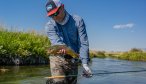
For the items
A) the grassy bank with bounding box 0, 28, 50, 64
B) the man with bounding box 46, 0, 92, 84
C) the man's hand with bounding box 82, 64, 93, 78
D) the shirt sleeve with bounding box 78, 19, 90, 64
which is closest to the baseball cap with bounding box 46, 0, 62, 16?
the man with bounding box 46, 0, 92, 84

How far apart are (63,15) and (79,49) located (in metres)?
0.59

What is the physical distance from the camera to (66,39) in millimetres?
5922

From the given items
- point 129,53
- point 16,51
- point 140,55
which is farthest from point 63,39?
point 129,53

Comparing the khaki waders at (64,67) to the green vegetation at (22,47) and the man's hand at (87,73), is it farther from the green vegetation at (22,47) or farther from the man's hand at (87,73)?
the green vegetation at (22,47)

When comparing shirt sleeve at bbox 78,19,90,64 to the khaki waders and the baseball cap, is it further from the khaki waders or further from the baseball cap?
the baseball cap

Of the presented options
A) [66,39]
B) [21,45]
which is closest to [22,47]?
[21,45]

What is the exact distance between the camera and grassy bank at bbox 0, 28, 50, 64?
57.0 feet

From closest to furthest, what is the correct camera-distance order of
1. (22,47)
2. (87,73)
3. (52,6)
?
(87,73) → (52,6) → (22,47)

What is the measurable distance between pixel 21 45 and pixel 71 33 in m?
12.5

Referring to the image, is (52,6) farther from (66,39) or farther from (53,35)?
(66,39)

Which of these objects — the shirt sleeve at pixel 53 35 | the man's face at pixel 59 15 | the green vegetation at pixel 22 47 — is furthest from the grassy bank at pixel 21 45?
the man's face at pixel 59 15

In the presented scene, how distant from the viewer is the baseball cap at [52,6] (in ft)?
18.4

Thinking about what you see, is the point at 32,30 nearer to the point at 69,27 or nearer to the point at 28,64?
the point at 28,64

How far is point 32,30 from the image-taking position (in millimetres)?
21406
